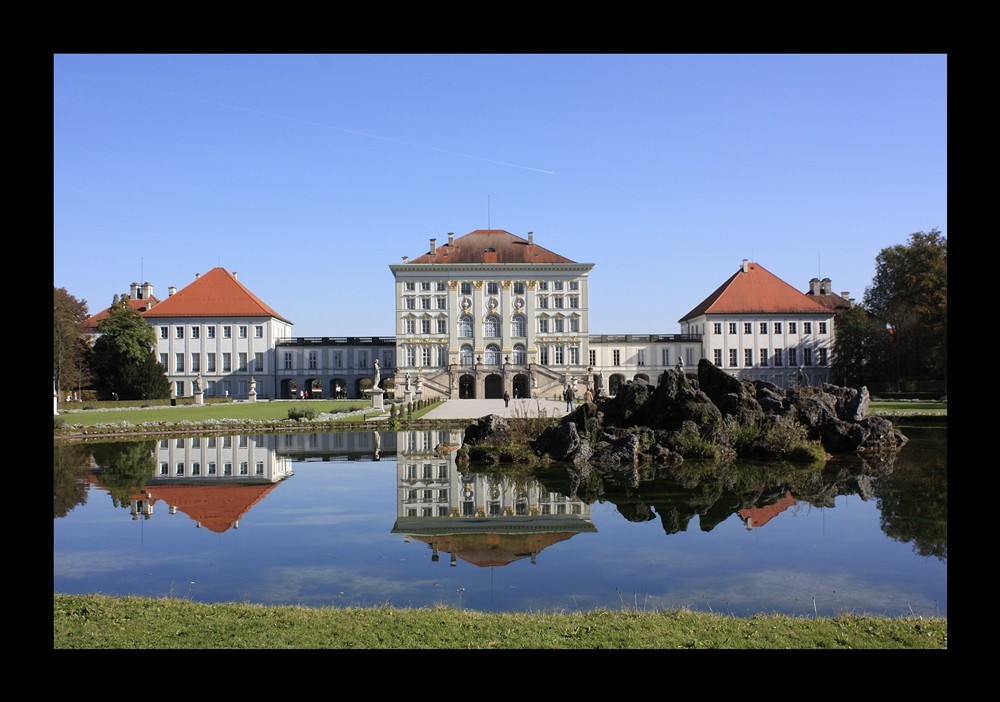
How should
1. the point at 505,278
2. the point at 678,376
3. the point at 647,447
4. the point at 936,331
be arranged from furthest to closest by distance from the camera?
1. the point at 505,278
2. the point at 936,331
3. the point at 678,376
4. the point at 647,447

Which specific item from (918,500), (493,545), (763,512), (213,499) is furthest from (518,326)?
(493,545)

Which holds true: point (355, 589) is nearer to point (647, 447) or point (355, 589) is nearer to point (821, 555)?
point (821, 555)

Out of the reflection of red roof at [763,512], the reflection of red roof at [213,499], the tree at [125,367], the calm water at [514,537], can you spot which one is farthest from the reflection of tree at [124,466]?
the tree at [125,367]

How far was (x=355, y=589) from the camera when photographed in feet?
25.1

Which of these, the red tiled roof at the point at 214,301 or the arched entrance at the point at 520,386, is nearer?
the arched entrance at the point at 520,386

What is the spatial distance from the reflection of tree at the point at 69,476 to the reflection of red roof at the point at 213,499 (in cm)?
112

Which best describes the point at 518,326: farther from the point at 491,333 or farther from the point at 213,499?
the point at 213,499

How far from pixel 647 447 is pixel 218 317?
52557 mm

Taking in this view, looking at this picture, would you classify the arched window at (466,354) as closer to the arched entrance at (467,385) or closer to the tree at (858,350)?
the arched entrance at (467,385)

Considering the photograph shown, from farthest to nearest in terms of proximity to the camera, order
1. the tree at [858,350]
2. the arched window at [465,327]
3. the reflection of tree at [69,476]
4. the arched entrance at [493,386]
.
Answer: the arched window at [465,327] → the arched entrance at [493,386] → the tree at [858,350] → the reflection of tree at [69,476]

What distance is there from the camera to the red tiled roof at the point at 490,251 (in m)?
64.2

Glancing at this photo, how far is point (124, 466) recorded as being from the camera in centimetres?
1769
